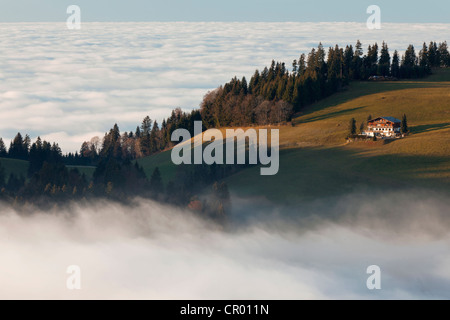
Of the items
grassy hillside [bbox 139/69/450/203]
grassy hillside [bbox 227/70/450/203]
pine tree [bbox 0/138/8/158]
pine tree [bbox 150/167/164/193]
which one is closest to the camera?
grassy hillside [bbox 227/70/450/203]

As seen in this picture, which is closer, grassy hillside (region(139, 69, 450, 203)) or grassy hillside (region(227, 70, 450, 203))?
grassy hillside (region(227, 70, 450, 203))

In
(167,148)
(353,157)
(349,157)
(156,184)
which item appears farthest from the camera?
(167,148)

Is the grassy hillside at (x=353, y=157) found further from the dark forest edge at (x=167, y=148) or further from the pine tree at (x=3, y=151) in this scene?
the pine tree at (x=3, y=151)

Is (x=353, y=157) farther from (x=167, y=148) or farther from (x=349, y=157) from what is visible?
(x=167, y=148)

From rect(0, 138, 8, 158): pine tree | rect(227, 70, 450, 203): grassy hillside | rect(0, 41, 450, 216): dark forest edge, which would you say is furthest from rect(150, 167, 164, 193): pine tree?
rect(0, 138, 8, 158): pine tree

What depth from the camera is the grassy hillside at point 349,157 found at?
11671cm

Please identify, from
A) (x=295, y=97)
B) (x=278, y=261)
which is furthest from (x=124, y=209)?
(x=295, y=97)

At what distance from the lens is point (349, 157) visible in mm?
128875

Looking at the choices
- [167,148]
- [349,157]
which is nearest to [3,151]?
[167,148]

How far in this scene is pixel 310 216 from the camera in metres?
109

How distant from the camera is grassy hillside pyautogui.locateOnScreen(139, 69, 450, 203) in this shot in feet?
383

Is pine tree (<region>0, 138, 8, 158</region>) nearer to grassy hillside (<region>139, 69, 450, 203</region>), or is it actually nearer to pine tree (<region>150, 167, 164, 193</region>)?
grassy hillside (<region>139, 69, 450, 203</region>)

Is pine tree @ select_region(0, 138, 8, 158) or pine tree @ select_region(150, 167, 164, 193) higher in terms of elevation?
pine tree @ select_region(0, 138, 8, 158)

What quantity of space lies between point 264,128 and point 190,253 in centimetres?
6463
